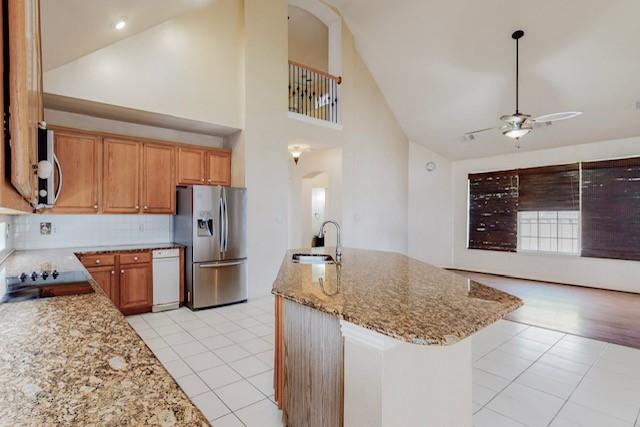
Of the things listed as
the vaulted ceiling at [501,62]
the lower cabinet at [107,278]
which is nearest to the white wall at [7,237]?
the lower cabinet at [107,278]

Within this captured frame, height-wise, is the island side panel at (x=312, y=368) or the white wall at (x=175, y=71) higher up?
the white wall at (x=175, y=71)

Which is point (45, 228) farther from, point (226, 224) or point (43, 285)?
point (43, 285)

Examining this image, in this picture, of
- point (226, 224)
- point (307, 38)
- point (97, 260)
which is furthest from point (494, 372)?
point (307, 38)

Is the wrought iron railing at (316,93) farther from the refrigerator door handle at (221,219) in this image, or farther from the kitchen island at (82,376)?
the kitchen island at (82,376)

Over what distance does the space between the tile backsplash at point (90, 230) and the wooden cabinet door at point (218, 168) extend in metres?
0.89

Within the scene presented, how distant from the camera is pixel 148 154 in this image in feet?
14.4

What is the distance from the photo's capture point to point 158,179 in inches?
176

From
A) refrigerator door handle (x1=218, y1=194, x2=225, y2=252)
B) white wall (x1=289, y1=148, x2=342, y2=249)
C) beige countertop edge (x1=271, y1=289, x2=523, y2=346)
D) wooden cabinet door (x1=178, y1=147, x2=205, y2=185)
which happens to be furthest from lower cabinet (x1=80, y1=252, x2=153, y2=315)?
beige countertop edge (x1=271, y1=289, x2=523, y2=346)

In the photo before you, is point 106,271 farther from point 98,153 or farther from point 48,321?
point 48,321

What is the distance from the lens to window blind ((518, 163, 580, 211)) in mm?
6211

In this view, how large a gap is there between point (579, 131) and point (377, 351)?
655cm

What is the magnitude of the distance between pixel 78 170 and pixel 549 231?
819cm

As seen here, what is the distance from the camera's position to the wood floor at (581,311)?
153 inches

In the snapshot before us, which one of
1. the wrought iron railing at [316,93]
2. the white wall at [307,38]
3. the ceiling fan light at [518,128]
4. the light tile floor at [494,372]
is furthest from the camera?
the white wall at [307,38]
